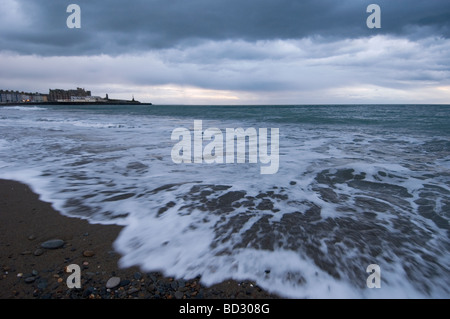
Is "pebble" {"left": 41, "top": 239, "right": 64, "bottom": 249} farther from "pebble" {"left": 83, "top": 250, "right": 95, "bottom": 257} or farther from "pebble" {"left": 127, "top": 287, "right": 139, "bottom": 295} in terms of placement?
"pebble" {"left": 127, "top": 287, "right": 139, "bottom": 295}

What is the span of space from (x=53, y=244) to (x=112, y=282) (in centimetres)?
96

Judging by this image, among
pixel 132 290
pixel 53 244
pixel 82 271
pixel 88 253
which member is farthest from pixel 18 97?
pixel 132 290

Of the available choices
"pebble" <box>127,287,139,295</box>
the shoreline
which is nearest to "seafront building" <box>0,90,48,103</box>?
the shoreline

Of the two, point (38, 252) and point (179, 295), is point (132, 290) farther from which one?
point (38, 252)

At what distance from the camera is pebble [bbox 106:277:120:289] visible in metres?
2.07

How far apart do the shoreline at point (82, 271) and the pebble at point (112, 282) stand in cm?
2

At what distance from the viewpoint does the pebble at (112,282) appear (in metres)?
2.07

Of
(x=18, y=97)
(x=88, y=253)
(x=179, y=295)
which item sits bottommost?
(x=179, y=295)

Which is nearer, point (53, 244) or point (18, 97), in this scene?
point (53, 244)

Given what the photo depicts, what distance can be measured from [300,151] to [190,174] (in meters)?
4.24

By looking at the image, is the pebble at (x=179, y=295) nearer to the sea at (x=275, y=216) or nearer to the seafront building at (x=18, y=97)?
the sea at (x=275, y=216)

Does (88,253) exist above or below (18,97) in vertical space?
below

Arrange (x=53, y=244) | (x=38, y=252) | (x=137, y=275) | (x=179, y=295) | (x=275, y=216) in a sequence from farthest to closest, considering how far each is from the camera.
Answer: (x=275, y=216) < (x=53, y=244) < (x=38, y=252) < (x=137, y=275) < (x=179, y=295)

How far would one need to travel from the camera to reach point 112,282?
6.92ft
